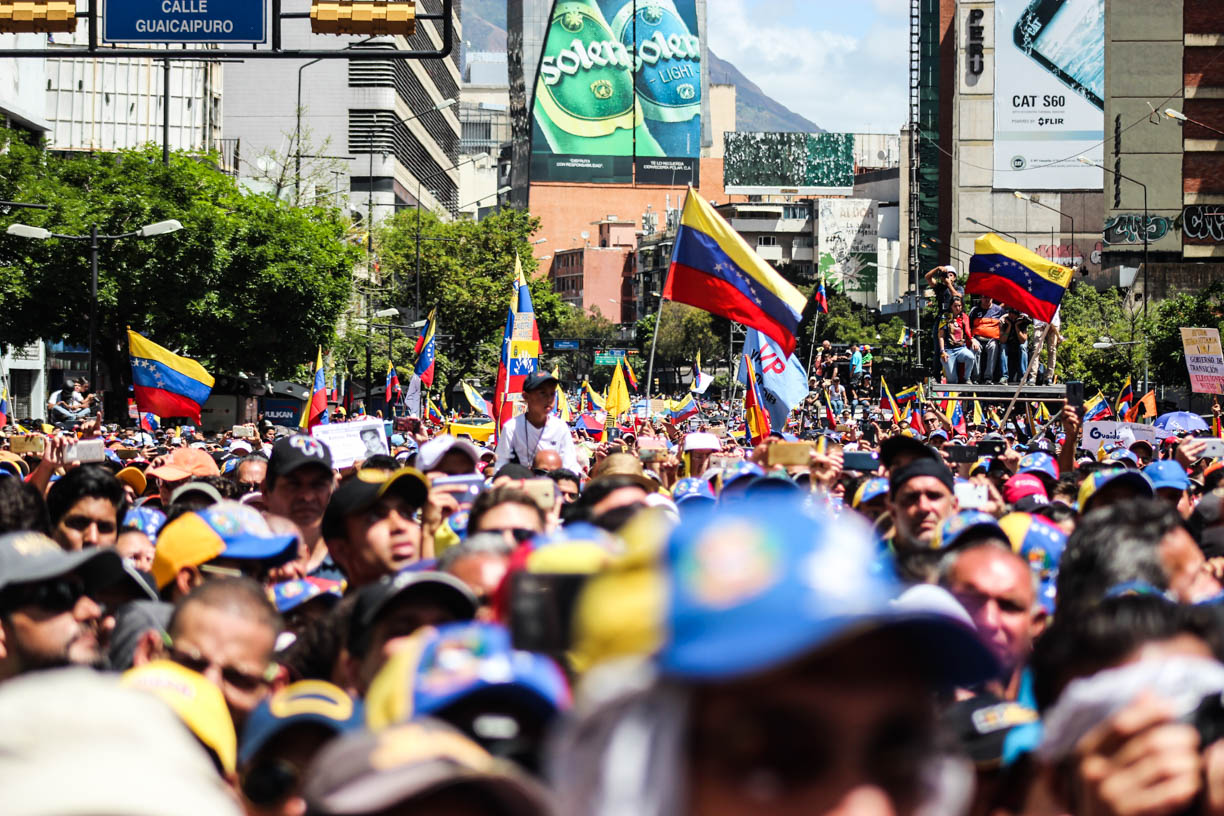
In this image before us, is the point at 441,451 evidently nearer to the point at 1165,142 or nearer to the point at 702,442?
the point at 702,442

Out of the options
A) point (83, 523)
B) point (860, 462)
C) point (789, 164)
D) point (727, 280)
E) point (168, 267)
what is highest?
point (789, 164)

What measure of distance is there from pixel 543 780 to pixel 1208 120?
8728cm

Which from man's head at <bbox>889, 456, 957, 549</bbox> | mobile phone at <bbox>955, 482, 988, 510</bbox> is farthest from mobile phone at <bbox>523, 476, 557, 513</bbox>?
mobile phone at <bbox>955, 482, 988, 510</bbox>

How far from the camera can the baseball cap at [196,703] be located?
3.22m

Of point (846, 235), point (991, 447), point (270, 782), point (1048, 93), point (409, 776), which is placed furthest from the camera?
point (846, 235)

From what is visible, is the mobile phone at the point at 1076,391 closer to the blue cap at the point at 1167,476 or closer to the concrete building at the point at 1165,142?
the blue cap at the point at 1167,476

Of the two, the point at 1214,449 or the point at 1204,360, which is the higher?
the point at 1204,360

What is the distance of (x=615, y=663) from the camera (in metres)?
1.74

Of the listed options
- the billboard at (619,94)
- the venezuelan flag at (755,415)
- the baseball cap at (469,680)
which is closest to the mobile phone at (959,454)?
the venezuelan flag at (755,415)

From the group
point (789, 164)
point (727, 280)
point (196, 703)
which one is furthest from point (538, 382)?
point (789, 164)

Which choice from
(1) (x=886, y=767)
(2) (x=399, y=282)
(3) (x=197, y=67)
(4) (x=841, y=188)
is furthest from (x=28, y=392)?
(4) (x=841, y=188)

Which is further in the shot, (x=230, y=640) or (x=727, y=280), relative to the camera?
(x=727, y=280)

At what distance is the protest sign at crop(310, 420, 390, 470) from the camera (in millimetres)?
9975

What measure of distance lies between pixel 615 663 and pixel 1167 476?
6.99m
